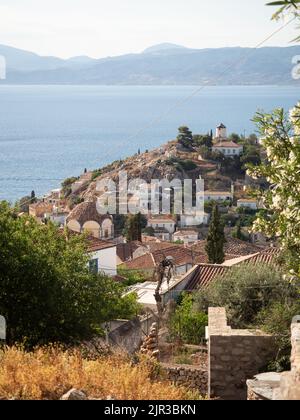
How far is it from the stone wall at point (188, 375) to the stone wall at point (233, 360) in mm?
691

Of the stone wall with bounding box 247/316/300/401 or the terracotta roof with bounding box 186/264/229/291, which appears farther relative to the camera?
the terracotta roof with bounding box 186/264/229/291

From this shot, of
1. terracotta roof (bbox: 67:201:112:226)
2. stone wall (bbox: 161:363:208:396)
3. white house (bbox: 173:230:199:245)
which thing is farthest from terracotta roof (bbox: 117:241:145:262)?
stone wall (bbox: 161:363:208:396)

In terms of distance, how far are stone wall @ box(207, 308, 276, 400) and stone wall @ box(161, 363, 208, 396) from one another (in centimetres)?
69

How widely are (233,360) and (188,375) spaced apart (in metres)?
1.00

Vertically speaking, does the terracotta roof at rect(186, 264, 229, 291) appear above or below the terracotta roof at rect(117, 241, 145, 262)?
above

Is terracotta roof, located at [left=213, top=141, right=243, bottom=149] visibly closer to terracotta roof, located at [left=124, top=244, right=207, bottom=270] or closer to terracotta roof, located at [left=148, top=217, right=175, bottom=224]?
terracotta roof, located at [left=148, top=217, right=175, bottom=224]

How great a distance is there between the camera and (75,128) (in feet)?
596

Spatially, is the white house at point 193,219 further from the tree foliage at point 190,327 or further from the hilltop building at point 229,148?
the tree foliage at point 190,327

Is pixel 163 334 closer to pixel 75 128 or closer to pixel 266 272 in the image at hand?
pixel 266 272

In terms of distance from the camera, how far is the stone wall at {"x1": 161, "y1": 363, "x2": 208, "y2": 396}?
27.3 ft

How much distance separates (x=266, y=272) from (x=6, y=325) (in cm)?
473

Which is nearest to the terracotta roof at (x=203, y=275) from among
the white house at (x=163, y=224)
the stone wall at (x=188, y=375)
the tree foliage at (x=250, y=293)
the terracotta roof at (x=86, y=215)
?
the tree foliage at (x=250, y=293)

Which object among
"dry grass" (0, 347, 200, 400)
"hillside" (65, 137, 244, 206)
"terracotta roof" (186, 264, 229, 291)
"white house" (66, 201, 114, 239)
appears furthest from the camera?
"hillside" (65, 137, 244, 206)
